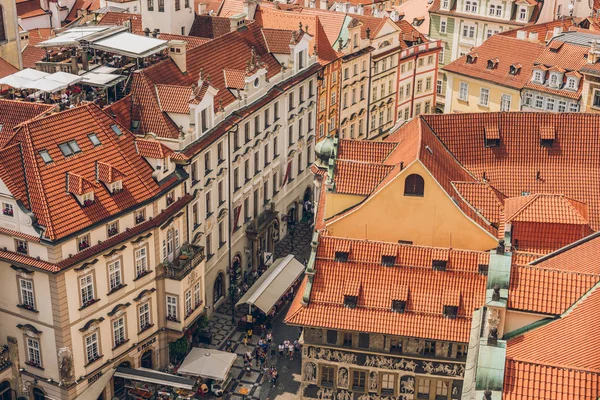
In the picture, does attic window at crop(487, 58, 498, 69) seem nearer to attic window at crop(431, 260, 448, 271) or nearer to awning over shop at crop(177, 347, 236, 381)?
attic window at crop(431, 260, 448, 271)

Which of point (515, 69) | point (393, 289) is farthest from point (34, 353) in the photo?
point (515, 69)

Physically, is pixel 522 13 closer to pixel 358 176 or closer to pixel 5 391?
pixel 358 176

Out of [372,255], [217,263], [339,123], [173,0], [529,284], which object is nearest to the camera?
[529,284]

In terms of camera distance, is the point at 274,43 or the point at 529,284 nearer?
the point at 529,284

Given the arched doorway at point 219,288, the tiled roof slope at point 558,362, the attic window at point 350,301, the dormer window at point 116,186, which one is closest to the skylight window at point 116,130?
the dormer window at point 116,186

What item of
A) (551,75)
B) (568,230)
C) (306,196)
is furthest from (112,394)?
(551,75)

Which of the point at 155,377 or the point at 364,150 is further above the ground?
the point at 364,150

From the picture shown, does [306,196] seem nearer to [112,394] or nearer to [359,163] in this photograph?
[359,163]
